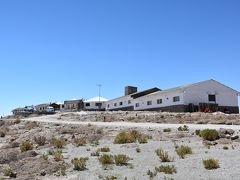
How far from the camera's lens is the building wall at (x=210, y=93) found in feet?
199

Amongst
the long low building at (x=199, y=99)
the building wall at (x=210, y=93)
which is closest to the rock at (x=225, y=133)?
the long low building at (x=199, y=99)

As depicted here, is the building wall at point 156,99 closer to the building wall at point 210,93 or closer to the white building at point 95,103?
the building wall at point 210,93

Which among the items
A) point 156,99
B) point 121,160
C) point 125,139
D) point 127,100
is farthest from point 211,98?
point 121,160

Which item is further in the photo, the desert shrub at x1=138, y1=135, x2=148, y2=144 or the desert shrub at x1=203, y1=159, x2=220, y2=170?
the desert shrub at x1=138, y1=135, x2=148, y2=144

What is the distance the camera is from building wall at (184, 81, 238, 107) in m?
60.7

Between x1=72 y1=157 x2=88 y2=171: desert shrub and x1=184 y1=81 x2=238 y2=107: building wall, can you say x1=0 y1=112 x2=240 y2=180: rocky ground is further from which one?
x1=184 y1=81 x2=238 y2=107: building wall

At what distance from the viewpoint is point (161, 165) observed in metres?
16.7

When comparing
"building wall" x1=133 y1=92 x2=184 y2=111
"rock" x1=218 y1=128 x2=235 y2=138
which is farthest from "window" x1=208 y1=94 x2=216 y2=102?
"rock" x1=218 y1=128 x2=235 y2=138

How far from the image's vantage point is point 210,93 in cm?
6247

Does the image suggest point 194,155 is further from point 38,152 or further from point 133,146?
point 38,152

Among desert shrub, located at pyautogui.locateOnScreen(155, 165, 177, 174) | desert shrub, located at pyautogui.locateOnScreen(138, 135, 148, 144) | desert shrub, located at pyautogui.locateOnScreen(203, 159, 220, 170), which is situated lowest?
desert shrub, located at pyautogui.locateOnScreen(155, 165, 177, 174)

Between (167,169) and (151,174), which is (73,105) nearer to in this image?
(167,169)

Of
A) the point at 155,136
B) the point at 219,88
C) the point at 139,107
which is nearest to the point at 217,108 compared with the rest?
the point at 219,88

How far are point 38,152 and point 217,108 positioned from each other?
42630 millimetres
